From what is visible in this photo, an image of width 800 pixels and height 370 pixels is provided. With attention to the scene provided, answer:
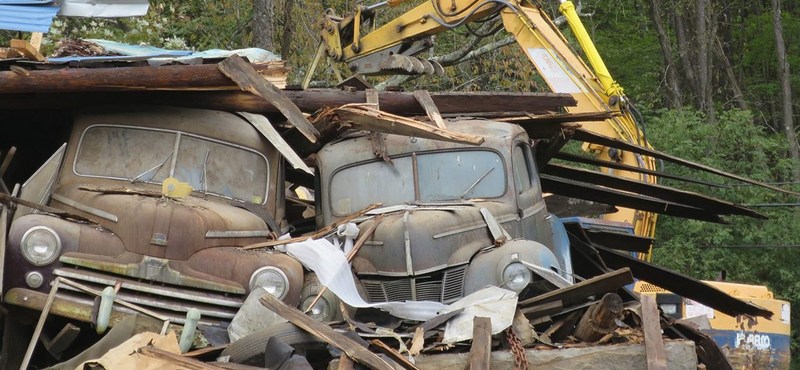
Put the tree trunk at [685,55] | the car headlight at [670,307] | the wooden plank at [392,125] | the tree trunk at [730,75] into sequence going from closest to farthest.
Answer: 1. the wooden plank at [392,125]
2. the car headlight at [670,307]
3. the tree trunk at [685,55]
4. the tree trunk at [730,75]

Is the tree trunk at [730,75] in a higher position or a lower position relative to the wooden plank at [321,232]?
higher

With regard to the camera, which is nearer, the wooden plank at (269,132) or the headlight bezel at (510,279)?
the headlight bezel at (510,279)

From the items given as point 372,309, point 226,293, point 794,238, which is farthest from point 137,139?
point 794,238

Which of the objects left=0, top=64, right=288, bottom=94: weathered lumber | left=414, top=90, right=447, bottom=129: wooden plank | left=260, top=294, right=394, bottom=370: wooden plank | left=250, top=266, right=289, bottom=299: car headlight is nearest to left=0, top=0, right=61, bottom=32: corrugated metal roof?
left=0, top=64, right=288, bottom=94: weathered lumber

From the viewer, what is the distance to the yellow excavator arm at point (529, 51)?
13445 mm

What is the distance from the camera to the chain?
7264 millimetres

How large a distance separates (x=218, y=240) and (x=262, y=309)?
3.03ft

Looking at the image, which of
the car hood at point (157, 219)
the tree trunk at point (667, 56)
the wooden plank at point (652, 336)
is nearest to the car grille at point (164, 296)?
the car hood at point (157, 219)

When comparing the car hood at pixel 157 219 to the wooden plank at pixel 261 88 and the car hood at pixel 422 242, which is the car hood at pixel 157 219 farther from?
the car hood at pixel 422 242

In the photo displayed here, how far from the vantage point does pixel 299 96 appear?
35.3 feet

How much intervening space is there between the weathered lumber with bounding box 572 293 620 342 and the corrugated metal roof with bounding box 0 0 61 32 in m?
7.33

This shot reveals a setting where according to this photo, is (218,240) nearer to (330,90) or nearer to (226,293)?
(226,293)

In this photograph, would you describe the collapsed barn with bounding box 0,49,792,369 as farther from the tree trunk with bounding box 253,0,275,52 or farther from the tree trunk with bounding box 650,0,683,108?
the tree trunk with bounding box 650,0,683,108

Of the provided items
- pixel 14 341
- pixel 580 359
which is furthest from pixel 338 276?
pixel 14 341
